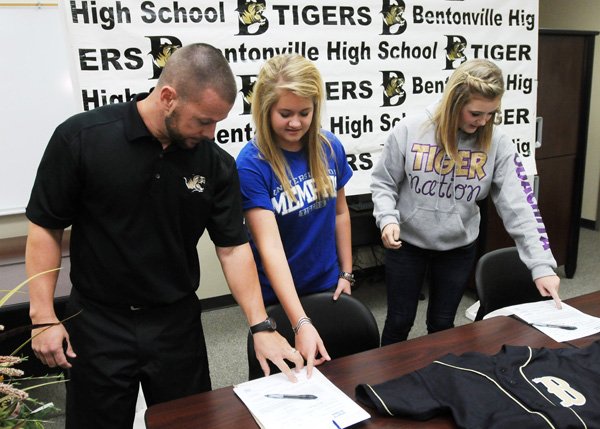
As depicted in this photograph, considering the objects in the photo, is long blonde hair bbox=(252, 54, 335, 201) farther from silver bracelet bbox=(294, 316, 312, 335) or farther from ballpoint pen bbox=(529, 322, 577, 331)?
ballpoint pen bbox=(529, 322, 577, 331)

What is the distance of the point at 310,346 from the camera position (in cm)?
119

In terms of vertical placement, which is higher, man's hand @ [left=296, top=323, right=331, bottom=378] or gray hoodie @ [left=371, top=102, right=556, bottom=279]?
gray hoodie @ [left=371, top=102, right=556, bottom=279]

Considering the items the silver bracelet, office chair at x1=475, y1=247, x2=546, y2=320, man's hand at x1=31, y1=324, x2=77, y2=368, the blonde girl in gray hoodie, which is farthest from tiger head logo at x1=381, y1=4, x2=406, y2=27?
man's hand at x1=31, y1=324, x2=77, y2=368

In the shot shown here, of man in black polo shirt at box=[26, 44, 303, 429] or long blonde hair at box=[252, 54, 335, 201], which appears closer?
man in black polo shirt at box=[26, 44, 303, 429]

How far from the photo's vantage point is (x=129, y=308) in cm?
121

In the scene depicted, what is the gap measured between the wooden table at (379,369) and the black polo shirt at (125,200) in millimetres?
301

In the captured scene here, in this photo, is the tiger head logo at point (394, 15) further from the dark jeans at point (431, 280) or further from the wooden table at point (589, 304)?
the wooden table at point (589, 304)

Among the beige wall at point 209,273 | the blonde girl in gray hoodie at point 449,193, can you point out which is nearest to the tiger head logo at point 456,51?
the blonde girl in gray hoodie at point 449,193

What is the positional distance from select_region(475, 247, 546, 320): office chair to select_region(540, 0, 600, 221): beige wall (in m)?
3.51

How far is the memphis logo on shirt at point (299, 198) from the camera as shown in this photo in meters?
1.45

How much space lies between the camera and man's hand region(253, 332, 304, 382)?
1127 millimetres


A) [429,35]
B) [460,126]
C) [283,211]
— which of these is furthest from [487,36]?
[283,211]

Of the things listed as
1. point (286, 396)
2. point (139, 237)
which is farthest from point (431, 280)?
point (139, 237)

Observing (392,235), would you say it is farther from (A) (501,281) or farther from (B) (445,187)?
(A) (501,281)
